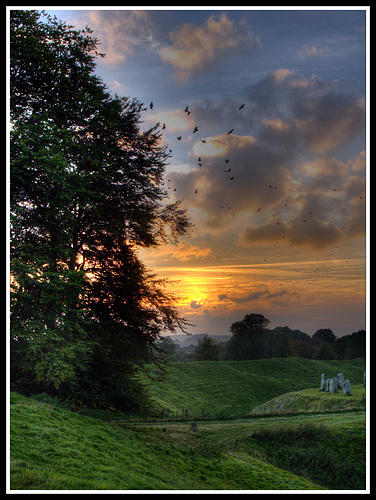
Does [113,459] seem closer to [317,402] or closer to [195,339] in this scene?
[317,402]

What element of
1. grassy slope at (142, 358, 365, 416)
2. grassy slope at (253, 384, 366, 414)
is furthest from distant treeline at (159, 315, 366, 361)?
grassy slope at (253, 384, 366, 414)

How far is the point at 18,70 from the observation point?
15508 mm

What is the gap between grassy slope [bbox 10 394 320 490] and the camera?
891 cm

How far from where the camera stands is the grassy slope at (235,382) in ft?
137

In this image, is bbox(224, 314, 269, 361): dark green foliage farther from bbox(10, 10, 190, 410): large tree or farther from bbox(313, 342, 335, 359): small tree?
bbox(10, 10, 190, 410): large tree

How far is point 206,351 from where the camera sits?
71.0 meters

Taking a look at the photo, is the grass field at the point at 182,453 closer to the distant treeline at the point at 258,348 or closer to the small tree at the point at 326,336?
the distant treeline at the point at 258,348

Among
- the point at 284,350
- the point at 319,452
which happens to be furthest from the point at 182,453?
the point at 284,350

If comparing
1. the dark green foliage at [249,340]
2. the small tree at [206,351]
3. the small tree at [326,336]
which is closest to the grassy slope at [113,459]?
the small tree at [206,351]

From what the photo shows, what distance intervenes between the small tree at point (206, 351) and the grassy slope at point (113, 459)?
180 ft

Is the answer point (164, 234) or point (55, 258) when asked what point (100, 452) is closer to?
point (55, 258)
